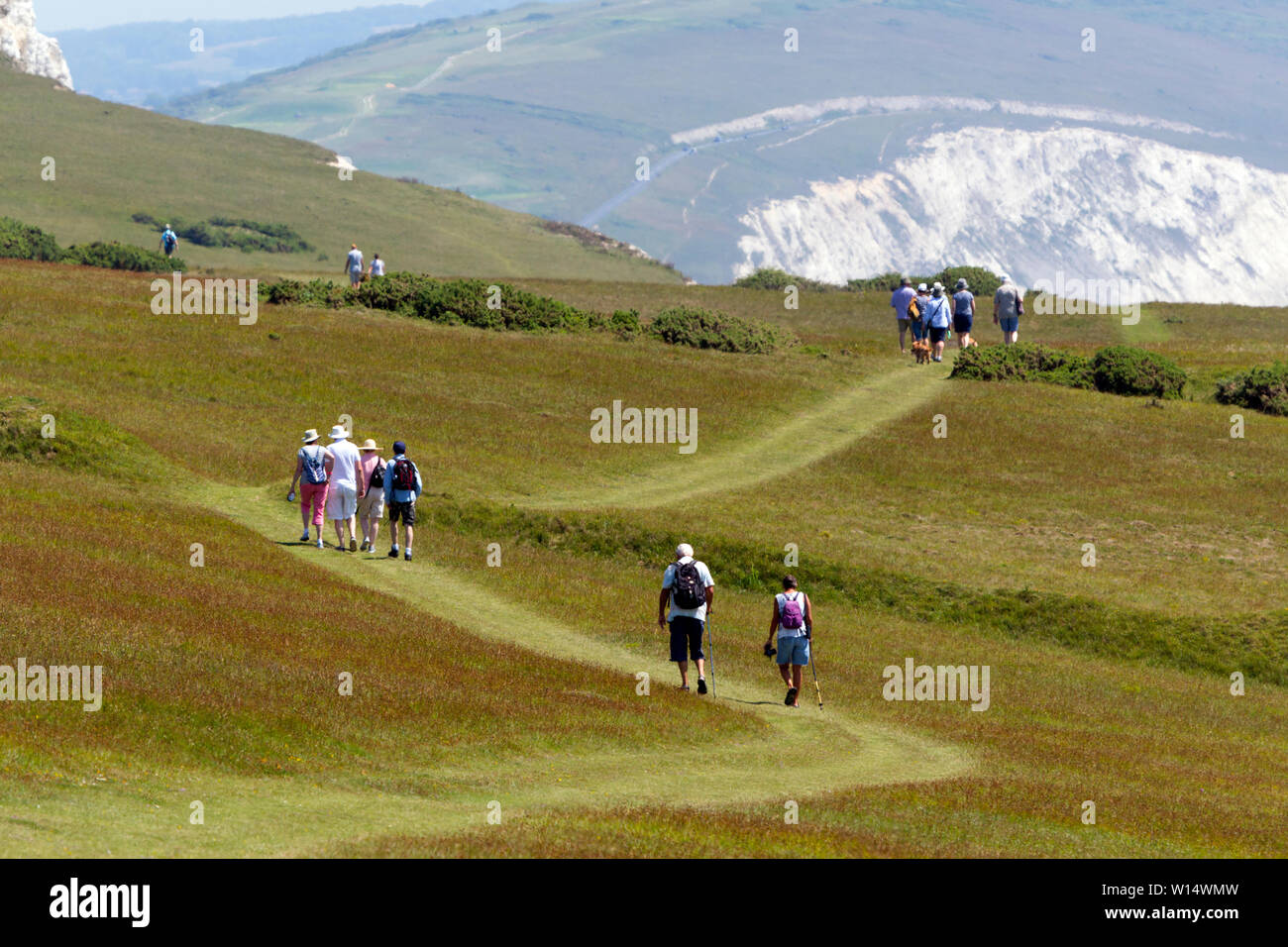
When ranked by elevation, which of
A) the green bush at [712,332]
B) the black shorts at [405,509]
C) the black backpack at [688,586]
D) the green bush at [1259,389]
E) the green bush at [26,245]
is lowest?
the black backpack at [688,586]

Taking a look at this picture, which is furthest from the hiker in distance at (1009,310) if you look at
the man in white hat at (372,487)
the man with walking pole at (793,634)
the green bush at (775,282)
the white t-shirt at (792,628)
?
the green bush at (775,282)

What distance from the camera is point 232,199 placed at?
153 meters

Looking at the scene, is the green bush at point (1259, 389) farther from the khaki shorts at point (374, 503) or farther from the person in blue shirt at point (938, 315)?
→ the khaki shorts at point (374, 503)

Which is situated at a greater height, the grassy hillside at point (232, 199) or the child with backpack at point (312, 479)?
the grassy hillside at point (232, 199)

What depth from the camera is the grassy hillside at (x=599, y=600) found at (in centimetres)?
1593

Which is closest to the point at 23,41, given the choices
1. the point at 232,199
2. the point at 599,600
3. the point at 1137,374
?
the point at 232,199

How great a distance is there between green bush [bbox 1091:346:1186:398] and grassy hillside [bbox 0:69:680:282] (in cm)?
8126

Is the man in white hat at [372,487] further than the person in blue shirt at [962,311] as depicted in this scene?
No

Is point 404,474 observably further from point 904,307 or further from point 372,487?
point 904,307

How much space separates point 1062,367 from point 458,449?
2611cm

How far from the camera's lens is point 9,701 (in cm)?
1659

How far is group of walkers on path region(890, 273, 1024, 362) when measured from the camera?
187ft
